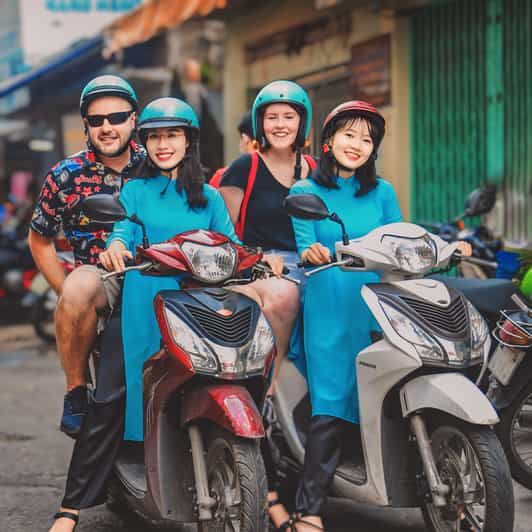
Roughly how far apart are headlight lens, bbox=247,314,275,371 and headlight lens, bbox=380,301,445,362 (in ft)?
1.41

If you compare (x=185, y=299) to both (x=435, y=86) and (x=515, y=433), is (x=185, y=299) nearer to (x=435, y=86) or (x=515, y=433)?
(x=515, y=433)

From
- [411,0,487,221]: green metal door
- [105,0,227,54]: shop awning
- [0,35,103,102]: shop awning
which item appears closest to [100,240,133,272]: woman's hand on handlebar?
[411,0,487,221]: green metal door

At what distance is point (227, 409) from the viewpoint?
3396 mm

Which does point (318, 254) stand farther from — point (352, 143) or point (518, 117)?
point (518, 117)

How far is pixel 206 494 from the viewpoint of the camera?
11.5 ft

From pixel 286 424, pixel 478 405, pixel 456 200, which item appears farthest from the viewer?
pixel 456 200

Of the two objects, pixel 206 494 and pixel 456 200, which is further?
pixel 456 200

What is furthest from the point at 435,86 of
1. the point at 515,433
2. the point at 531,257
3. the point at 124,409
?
the point at 124,409

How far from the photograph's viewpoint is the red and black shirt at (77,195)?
15.1 feet

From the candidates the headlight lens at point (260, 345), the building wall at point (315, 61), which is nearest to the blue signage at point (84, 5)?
the building wall at point (315, 61)

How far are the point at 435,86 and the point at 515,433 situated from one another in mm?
5675

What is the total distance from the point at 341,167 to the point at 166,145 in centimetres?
72

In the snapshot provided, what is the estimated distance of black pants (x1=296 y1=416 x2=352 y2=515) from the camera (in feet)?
12.8

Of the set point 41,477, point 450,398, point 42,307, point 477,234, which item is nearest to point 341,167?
point 450,398
